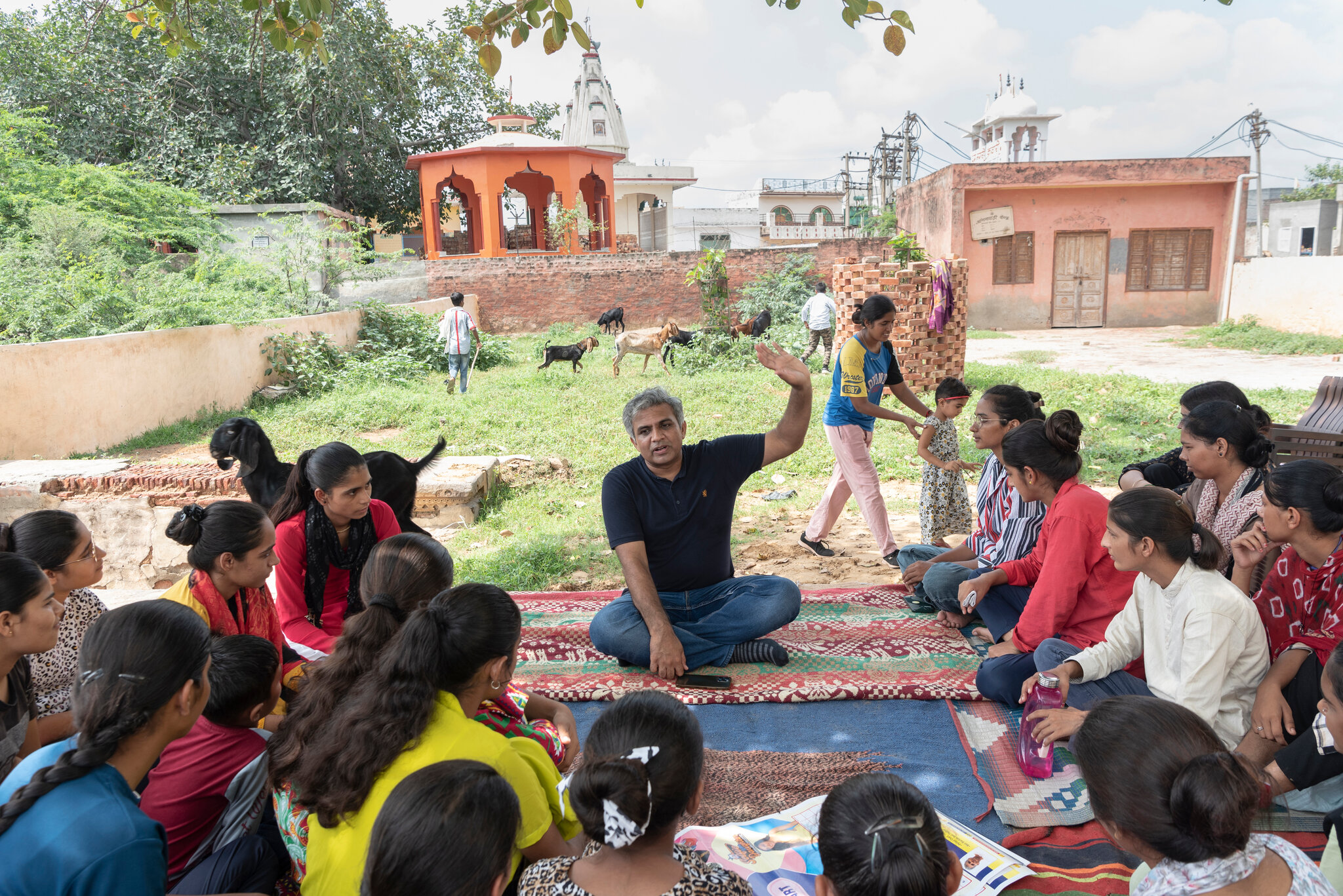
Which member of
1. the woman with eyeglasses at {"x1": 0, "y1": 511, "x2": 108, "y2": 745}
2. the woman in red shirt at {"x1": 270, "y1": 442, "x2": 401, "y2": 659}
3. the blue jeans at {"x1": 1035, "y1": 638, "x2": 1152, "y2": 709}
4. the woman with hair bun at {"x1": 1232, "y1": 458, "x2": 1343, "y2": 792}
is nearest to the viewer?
the woman with hair bun at {"x1": 1232, "y1": 458, "x2": 1343, "y2": 792}

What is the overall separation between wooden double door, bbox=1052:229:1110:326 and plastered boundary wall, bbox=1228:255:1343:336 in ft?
8.56

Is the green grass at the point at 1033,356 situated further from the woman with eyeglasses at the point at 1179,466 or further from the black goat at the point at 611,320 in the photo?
the woman with eyeglasses at the point at 1179,466

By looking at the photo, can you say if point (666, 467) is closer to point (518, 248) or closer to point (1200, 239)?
point (1200, 239)

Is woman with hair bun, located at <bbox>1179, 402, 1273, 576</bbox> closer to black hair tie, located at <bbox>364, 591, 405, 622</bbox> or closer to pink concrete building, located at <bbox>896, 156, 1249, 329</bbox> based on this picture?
black hair tie, located at <bbox>364, 591, 405, 622</bbox>

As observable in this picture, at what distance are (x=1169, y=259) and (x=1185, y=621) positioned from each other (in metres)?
19.9

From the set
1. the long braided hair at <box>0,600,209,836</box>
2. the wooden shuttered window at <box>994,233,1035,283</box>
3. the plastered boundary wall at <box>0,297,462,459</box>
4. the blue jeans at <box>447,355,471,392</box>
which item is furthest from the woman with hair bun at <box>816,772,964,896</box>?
the wooden shuttered window at <box>994,233,1035,283</box>

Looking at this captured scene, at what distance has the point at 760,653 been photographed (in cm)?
361

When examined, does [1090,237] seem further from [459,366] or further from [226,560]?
[226,560]

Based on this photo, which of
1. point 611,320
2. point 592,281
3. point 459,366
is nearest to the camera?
point 459,366

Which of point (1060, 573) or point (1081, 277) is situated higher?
point (1081, 277)

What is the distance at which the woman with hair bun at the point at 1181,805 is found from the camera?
5.03 ft

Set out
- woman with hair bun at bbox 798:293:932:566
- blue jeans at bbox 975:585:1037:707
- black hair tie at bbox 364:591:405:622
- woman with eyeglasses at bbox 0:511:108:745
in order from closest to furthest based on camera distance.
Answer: black hair tie at bbox 364:591:405:622 → woman with eyeglasses at bbox 0:511:108:745 → blue jeans at bbox 975:585:1037:707 → woman with hair bun at bbox 798:293:932:566

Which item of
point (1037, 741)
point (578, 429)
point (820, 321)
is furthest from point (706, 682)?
point (820, 321)

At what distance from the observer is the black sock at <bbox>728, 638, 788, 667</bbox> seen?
11.8ft
